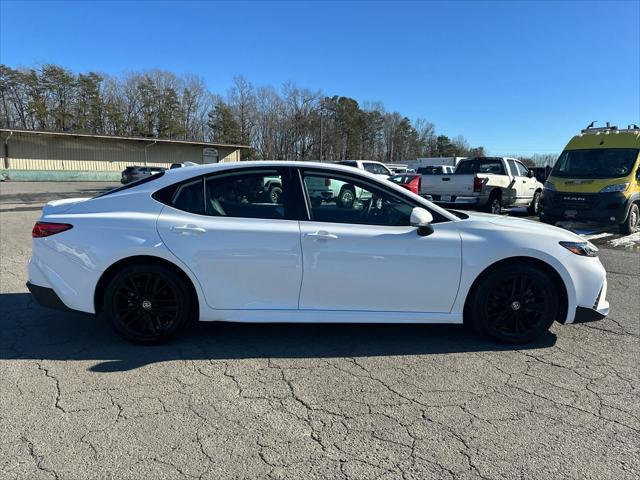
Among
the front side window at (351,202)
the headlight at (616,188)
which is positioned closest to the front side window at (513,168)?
the headlight at (616,188)

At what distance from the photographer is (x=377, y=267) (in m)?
3.71

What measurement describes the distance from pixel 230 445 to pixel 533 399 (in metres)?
2.09

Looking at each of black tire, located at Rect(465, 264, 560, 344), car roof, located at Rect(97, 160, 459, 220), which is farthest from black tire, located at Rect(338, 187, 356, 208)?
black tire, located at Rect(465, 264, 560, 344)

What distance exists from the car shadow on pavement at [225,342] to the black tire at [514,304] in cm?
16

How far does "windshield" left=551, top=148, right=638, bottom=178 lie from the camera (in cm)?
1061

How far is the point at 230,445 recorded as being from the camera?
2541mm

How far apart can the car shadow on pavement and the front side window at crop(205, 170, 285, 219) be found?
1.17 meters

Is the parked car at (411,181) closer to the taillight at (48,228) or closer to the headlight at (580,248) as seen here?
the headlight at (580,248)

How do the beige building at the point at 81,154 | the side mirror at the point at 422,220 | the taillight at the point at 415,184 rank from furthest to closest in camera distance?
the beige building at the point at 81,154 < the taillight at the point at 415,184 < the side mirror at the point at 422,220

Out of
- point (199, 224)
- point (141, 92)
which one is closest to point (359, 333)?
point (199, 224)

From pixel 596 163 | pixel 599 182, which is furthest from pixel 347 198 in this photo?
pixel 596 163

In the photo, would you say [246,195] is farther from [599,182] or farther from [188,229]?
[599,182]

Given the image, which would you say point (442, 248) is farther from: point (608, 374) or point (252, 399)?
point (252, 399)

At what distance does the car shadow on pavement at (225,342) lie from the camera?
3703mm
